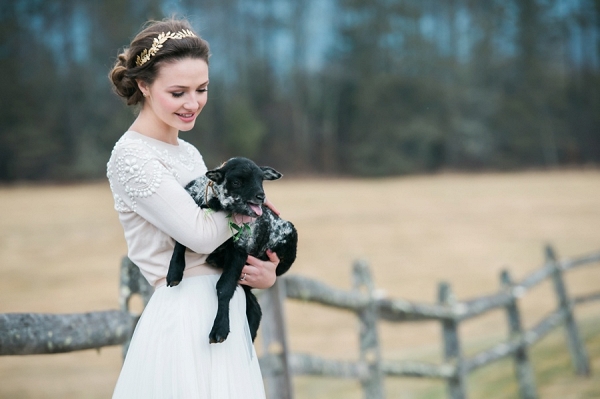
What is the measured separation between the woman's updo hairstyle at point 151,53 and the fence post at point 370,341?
2.07 m

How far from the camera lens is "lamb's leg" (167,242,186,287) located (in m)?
1.38

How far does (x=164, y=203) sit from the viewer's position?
4.42 feet

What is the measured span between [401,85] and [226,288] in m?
12.8

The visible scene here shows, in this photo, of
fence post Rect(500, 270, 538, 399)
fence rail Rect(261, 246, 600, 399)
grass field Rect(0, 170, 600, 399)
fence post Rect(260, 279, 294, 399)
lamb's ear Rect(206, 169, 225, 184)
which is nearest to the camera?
lamb's ear Rect(206, 169, 225, 184)

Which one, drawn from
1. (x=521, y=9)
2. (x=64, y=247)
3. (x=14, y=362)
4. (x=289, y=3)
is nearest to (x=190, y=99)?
(x=14, y=362)

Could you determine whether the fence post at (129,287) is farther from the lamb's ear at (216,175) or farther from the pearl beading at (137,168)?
the lamb's ear at (216,175)

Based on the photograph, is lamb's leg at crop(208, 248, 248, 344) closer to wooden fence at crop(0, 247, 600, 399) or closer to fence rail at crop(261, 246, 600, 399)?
wooden fence at crop(0, 247, 600, 399)

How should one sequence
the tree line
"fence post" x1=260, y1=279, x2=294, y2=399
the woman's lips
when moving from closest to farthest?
the woman's lips < "fence post" x1=260, y1=279, x2=294, y2=399 < the tree line

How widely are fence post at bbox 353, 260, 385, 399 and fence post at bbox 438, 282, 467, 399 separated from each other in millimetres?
760

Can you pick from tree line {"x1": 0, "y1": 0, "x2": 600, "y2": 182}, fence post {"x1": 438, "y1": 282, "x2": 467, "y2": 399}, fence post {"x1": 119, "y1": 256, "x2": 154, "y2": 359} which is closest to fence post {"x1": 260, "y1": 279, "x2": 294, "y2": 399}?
fence post {"x1": 119, "y1": 256, "x2": 154, "y2": 359}

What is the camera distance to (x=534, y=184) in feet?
45.2

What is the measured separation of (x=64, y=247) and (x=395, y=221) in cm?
665

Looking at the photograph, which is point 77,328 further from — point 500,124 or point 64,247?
point 500,124

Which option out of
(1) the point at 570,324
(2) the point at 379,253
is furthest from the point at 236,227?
(2) the point at 379,253
